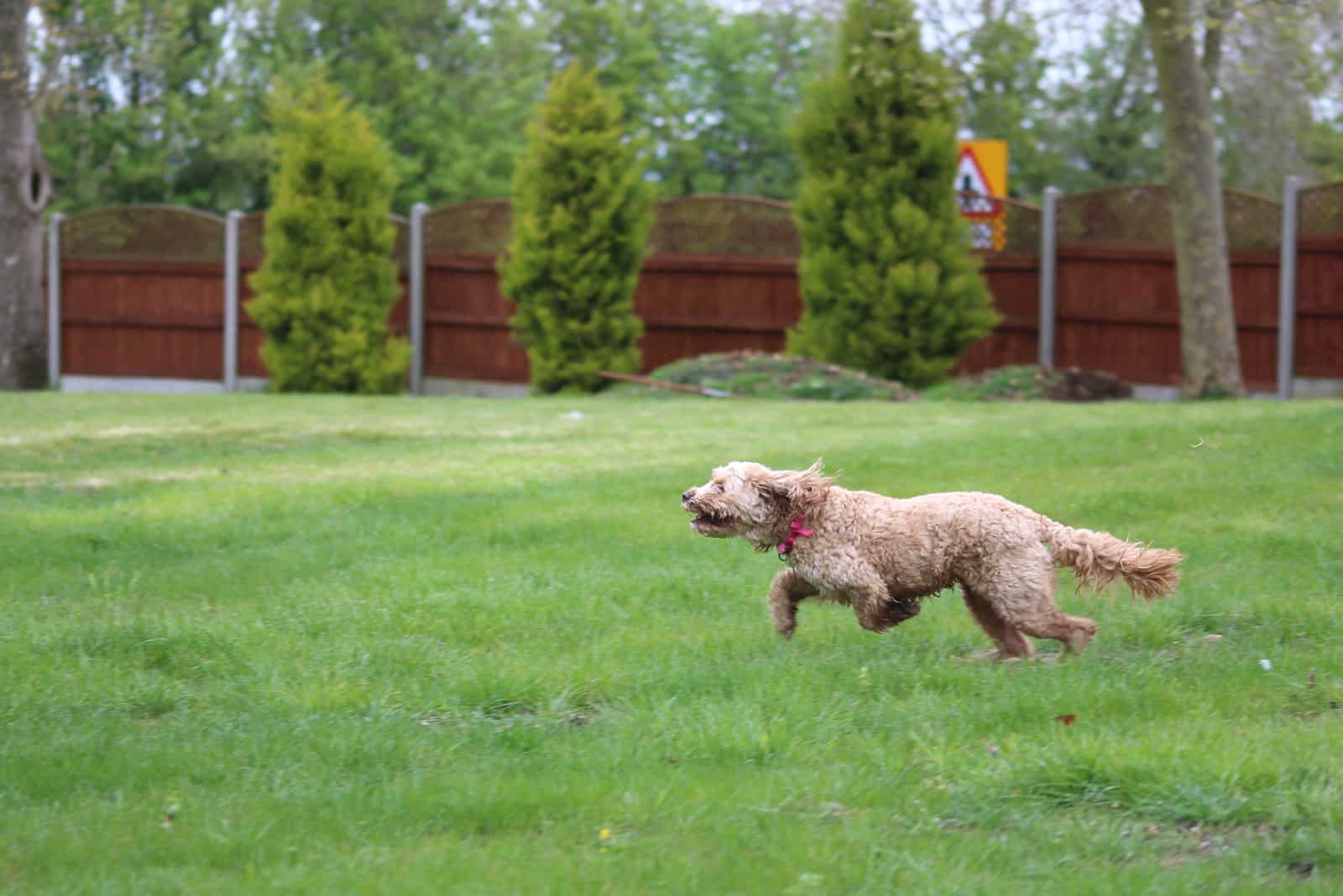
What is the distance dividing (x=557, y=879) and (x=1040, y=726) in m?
1.76

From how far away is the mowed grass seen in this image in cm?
371

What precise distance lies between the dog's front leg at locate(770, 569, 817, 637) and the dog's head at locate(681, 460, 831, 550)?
0.19 metres

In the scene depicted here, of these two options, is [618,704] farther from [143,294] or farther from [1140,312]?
[143,294]

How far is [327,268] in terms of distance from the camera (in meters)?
20.4

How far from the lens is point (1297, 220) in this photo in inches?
719

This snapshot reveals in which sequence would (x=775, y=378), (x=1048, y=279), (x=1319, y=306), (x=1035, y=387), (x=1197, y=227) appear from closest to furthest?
(x=1197, y=227) < (x=1035, y=387) < (x=775, y=378) < (x=1319, y=306) < (x=1048, y=279)

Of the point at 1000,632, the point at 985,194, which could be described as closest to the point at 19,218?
the point at 985,194

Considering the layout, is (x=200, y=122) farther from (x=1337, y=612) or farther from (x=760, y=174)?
(x=1337, y=612)

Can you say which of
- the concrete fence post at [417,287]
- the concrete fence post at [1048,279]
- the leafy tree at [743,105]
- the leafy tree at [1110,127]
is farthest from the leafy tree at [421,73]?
the concrete fence post at [1048,279]

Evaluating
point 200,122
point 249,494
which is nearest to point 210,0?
point 200,122

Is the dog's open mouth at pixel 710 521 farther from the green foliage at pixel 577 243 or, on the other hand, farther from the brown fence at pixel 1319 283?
the brown fence at pixel 1319 283

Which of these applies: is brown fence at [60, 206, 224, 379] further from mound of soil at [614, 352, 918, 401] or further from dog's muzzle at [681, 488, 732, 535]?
dog's muzzle at [681, 488, 732, 535]

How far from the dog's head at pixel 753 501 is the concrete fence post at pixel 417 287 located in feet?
53.7

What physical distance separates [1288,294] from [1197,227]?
6.96 ft
